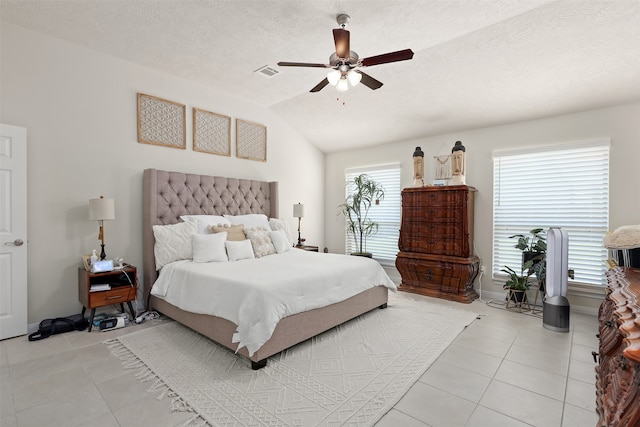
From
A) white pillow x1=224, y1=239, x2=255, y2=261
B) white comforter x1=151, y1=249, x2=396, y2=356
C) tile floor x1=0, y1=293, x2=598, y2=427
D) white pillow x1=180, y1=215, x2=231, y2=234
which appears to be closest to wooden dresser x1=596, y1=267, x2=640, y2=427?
tile floor x1=0, y1=293, x2=598, y2=427

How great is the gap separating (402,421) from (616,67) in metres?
3.93

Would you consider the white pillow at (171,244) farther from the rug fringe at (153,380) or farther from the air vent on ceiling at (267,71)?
the air vent on ceiling at (267,71)

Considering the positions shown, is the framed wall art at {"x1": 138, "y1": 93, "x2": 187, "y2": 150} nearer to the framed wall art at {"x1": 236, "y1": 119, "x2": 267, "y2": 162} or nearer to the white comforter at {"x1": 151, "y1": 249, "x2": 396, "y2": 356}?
the framed wall art at {"x1": 236, "y1": 119, "x2": 267, "y2": 162}

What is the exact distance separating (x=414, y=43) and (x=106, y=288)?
13.6 ft

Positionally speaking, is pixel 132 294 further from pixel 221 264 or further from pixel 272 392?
pixel 272 392

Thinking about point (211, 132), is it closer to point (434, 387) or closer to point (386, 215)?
point (386, 215)

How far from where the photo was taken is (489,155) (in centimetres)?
456

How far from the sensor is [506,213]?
4430 mm

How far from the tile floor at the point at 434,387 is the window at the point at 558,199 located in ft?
3.90

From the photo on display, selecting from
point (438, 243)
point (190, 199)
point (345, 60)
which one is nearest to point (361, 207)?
point (438, 243)

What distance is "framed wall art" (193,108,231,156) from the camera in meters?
4.46

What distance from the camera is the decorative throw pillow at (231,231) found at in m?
3.94

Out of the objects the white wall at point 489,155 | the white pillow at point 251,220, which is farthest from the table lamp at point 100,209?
the white wall at point 489,155

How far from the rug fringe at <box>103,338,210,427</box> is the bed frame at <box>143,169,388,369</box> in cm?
53
